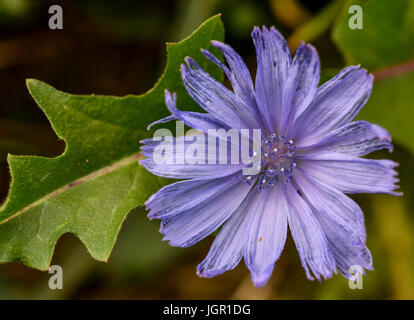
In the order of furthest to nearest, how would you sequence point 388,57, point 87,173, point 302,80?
point 388,57, point 87,173, point 302,80

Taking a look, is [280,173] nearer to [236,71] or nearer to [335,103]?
[335,103]

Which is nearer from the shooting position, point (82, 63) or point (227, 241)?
point (227, 241)

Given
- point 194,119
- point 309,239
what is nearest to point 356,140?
point 309,239

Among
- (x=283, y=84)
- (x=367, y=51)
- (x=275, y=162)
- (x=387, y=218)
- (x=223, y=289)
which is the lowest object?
(x=223, y=289)

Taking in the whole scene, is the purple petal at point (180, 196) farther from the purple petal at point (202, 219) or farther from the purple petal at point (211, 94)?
the purple petal at point (211, 94)

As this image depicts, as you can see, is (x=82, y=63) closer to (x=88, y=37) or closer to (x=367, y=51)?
(x=88, y=37)

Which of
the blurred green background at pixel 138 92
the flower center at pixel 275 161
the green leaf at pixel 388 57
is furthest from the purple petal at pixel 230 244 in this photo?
the blurred green background at pixel 138 92
